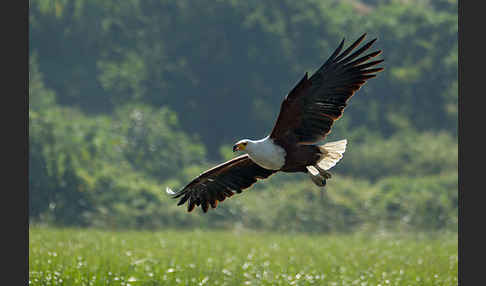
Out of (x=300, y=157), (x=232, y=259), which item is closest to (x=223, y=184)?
(x=300, y=157)

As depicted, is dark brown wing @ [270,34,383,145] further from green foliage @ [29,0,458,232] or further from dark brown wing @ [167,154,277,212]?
green foliage @ [29,0,458,232]

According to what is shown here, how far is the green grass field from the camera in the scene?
992 cm

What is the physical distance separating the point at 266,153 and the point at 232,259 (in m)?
4.35

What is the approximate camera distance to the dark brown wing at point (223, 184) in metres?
9.47

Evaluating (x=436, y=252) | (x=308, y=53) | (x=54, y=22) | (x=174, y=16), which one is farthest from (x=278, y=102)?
(x=436, y=252)

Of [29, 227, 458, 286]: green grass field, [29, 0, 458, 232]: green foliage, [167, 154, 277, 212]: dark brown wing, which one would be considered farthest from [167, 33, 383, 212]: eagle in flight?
[29, 0, 458, 232]: green foliage

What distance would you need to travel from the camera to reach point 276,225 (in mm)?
19172

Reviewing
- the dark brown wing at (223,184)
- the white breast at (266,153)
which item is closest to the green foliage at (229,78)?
the dark brown wing at (223,184)

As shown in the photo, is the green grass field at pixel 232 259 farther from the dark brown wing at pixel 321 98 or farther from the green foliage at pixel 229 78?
the green foliage at pixel 229 78

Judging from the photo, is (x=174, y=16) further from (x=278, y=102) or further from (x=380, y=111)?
(x=380, y=111)

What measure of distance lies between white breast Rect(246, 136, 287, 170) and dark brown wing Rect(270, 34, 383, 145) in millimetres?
140

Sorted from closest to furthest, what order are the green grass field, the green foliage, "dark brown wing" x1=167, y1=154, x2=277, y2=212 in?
1. "dark brown wing" x1=167, y1=154, x2=277, y2=212
2. the green grass field
3. the green foliage

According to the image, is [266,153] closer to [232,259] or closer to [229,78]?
[232,259]

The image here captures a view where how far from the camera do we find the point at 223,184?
955 centimetres
